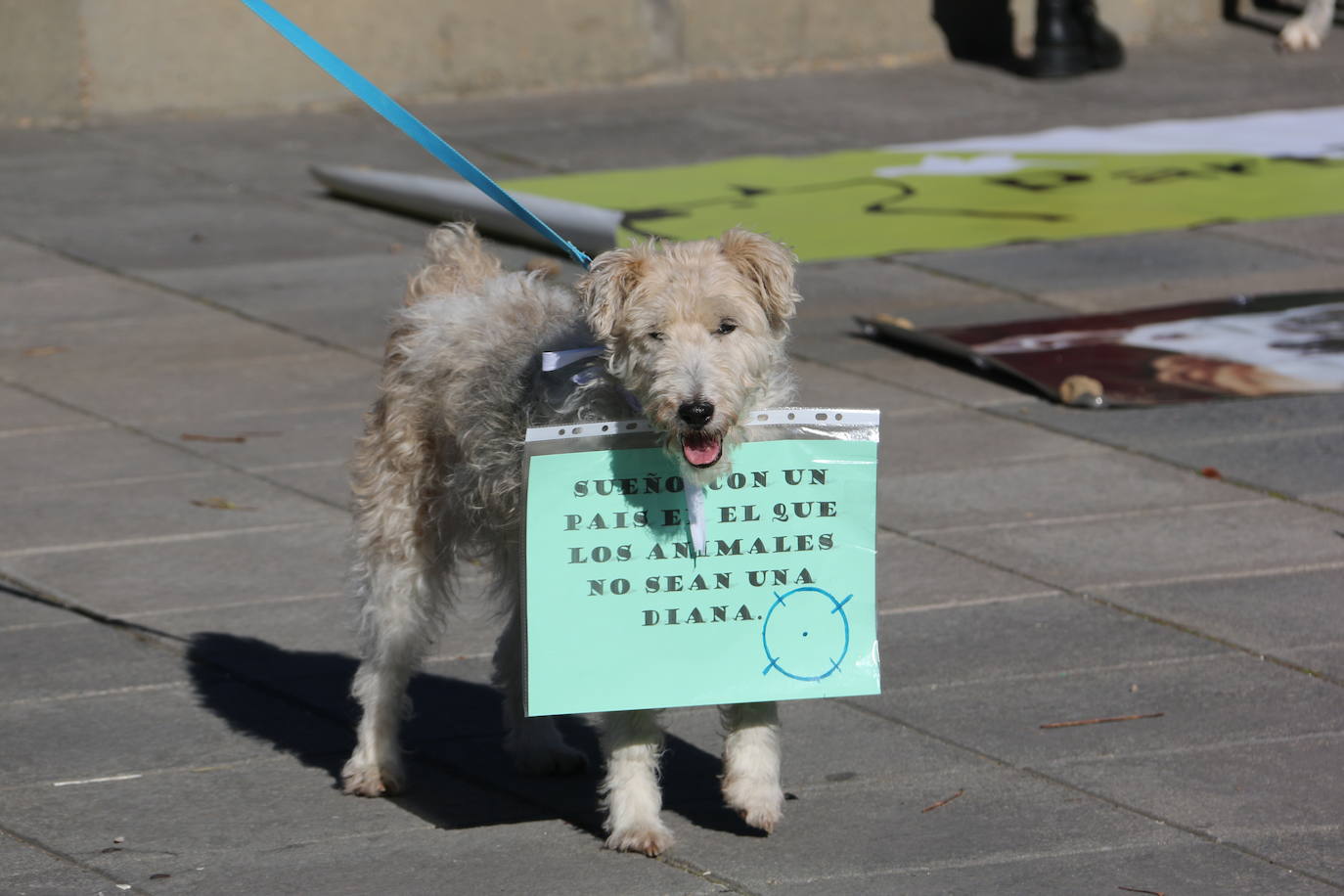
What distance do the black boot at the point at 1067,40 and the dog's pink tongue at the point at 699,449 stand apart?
47.3 feet

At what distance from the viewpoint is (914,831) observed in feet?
17.4

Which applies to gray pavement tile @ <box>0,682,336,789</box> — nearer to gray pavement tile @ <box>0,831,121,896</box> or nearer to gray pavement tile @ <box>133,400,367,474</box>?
gray pavement tile @ <box>0,831,121,896</box>

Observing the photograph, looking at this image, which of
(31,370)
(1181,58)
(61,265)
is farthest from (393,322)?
Result: (1181,58)

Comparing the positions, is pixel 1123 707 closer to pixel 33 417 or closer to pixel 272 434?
pixel 272 434

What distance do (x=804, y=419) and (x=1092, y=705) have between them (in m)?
1.75

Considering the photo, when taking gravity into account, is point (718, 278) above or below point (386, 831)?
above

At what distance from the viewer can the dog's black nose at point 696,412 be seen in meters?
4.66

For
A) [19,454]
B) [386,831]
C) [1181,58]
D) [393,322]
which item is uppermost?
[1181,58]

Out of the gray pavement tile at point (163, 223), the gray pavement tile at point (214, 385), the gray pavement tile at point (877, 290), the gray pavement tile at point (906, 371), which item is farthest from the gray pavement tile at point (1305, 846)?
the gray pavement tile at point (163, 223)

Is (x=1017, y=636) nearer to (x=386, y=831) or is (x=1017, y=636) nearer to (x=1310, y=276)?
(x=386, y=831)

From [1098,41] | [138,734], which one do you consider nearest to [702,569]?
[138,734]

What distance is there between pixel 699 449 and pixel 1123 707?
6.78 feet

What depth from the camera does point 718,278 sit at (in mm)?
4863

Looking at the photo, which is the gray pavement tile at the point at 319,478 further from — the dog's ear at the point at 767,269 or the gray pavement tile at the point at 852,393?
the dog's ear at the point at 767,269
